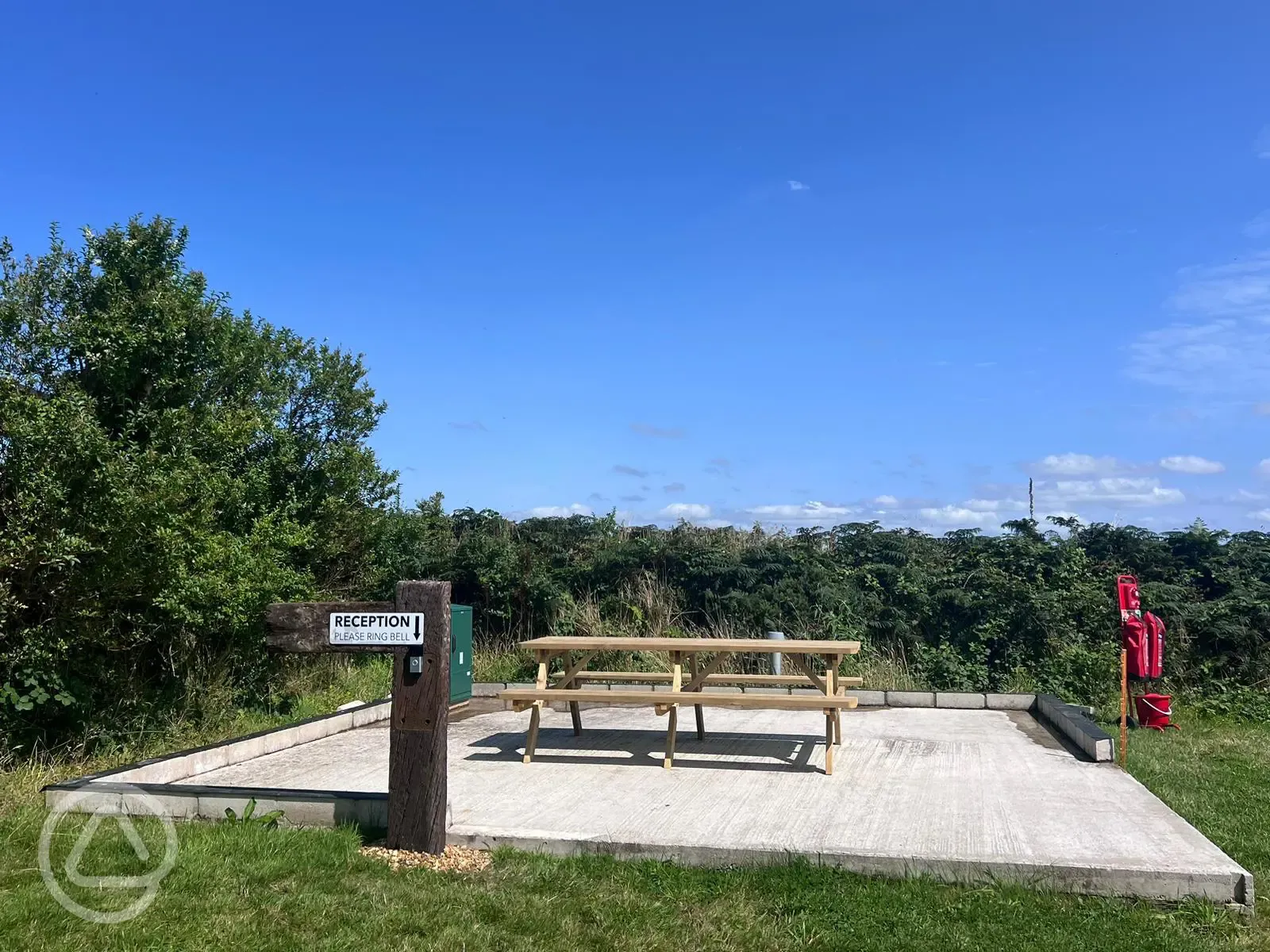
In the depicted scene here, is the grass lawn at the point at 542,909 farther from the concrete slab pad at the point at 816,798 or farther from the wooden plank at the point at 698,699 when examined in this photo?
the wooden plank at the point at 698,699

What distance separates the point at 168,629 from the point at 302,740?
1.36 m

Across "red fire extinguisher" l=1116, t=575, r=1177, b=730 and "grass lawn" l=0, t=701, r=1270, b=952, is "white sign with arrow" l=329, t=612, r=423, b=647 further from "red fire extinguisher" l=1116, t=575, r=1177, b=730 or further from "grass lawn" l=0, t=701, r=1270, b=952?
"red fire extinguisher" l=1116, t=575, r=1177, b=730

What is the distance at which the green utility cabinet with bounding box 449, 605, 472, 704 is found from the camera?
379 inches

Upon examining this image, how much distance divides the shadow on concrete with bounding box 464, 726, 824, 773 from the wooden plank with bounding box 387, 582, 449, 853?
7.34 feet

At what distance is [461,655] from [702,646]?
3.91 m

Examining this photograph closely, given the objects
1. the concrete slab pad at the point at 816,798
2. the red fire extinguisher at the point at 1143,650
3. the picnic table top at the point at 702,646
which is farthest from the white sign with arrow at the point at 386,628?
the red fire extinguisher at the point at 1143,650

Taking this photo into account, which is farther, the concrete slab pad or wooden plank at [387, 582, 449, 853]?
wooden plank at [387, 582, 449, 853]

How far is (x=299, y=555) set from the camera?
10109 millimetres

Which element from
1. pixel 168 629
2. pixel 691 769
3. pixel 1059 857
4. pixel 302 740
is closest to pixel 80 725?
pixel 168 629

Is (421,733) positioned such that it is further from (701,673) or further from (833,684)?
(701,673)

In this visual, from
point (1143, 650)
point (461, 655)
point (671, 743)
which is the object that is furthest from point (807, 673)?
point (461, 655)

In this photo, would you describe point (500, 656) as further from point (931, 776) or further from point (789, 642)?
point (931, 776)

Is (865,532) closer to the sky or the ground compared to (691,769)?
closer to the sky

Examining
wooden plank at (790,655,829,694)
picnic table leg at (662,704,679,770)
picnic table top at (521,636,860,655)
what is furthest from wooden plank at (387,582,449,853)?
wooden plank at (790,655,829,694)
